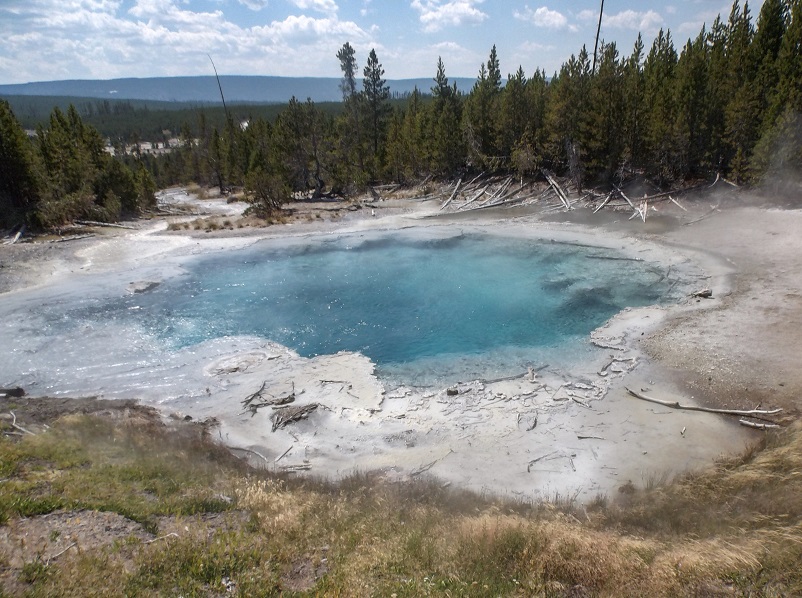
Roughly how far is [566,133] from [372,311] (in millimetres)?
27057

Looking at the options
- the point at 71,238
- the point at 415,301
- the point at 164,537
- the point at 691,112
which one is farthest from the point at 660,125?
the point at 71,238

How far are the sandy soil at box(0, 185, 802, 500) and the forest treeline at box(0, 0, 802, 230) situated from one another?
53.3 feet

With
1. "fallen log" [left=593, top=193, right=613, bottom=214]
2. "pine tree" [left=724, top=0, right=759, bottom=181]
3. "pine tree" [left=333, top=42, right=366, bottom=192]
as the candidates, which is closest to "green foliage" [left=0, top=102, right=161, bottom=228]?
"pine tree" [left=333, top=42, right=366, bottom=192]

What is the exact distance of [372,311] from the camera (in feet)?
63.1

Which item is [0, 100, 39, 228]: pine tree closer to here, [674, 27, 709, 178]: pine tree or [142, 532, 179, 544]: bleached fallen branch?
[142, 532, 179, 544]: bleached fallen branch

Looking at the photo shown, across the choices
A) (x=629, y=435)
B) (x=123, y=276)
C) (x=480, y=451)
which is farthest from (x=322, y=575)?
(x=123, y=276)

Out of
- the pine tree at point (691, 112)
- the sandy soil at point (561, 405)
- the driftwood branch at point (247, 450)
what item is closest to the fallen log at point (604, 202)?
the pine tree at point (691, 112)

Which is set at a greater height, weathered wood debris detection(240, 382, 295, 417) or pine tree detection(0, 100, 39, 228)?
pine tree detection(0, 100, 39, 228)

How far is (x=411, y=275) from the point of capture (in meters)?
23.5

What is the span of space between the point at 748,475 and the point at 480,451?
508 cm

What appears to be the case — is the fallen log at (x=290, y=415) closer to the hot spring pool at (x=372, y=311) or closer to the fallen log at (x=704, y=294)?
the hot spring pool at (x=372, y=311)

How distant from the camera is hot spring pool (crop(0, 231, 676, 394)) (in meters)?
15.1

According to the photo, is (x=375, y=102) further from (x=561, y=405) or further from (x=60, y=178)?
(x=561, y=405)

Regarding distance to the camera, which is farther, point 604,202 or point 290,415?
point 604,202
